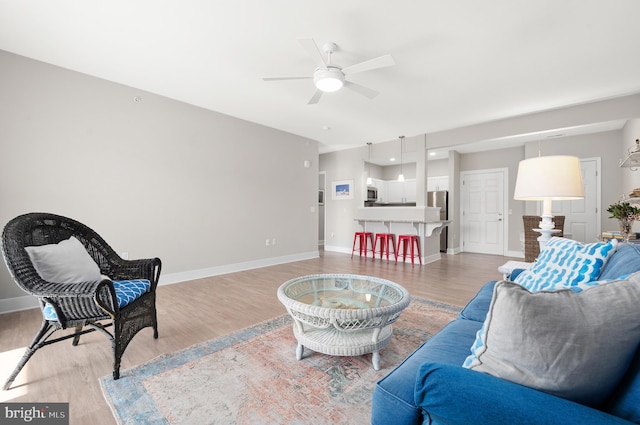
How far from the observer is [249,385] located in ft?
5.58

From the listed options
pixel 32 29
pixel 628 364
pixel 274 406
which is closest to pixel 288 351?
pixel 274 406

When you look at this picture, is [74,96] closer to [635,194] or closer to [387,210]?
[387,210]

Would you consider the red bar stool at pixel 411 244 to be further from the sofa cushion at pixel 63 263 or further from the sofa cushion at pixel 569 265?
the sofa cushion at pixel 63 263

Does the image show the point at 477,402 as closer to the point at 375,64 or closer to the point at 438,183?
the point at 375,64

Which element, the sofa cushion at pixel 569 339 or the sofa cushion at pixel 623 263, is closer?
the sofa cushion at pixel 569 339

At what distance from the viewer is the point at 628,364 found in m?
0.71

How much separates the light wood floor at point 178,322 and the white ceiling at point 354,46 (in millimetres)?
2657

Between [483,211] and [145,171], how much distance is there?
23.6 feet

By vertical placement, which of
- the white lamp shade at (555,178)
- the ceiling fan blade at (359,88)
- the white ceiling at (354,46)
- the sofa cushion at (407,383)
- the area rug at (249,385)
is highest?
the white ceiling at (354,46)

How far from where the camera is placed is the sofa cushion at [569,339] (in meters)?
0.68

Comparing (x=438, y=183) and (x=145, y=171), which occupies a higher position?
(x=438, y=183)

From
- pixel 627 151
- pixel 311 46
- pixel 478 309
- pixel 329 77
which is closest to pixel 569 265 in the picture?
pixel 478 309

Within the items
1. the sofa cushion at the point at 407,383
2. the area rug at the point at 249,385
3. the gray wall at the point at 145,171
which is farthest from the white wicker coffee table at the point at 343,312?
the gray wall at the point at 145,171

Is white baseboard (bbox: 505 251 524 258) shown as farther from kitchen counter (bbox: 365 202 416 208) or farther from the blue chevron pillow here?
the blue chevron pillow
